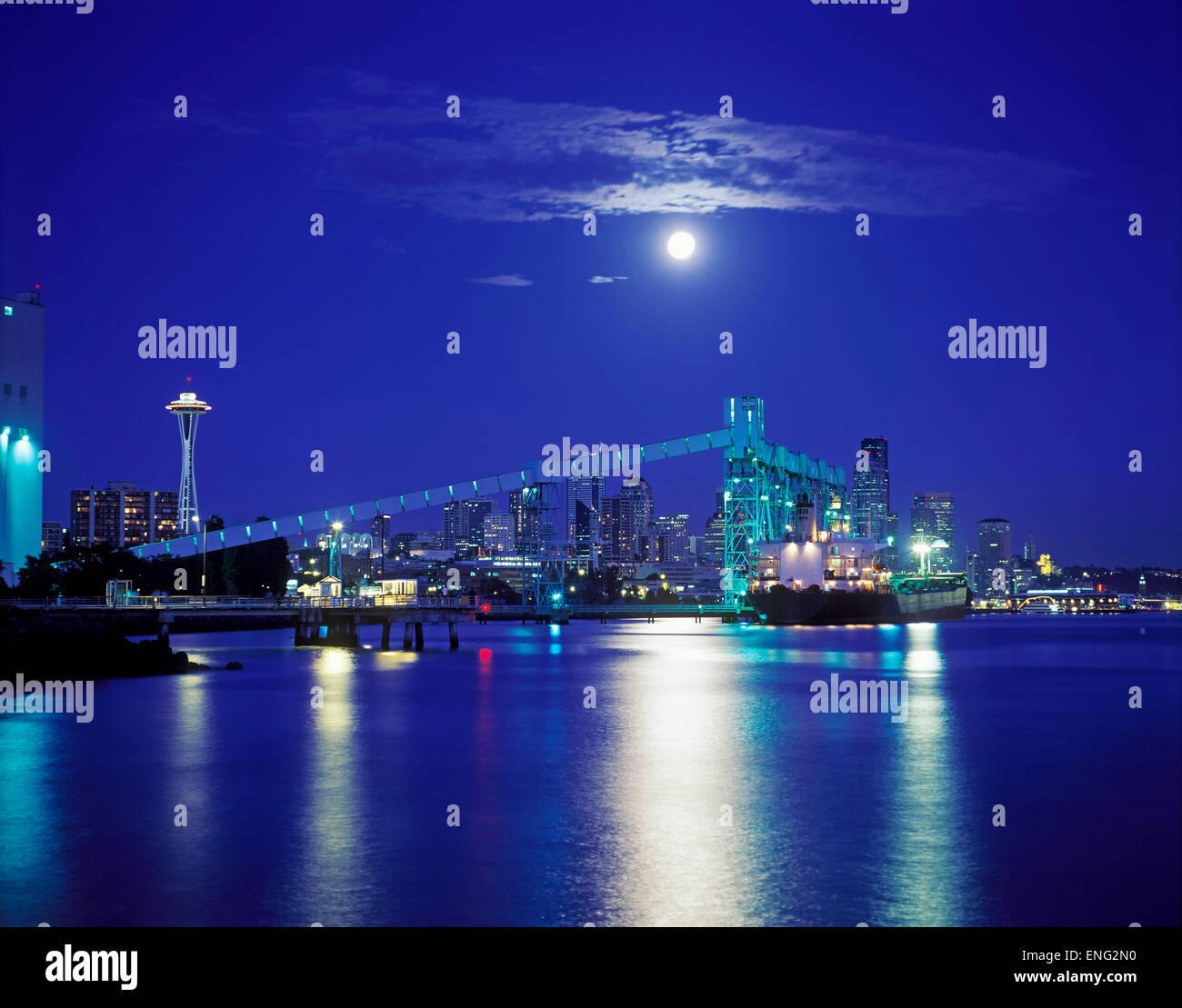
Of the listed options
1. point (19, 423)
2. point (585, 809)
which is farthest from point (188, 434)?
point (585, 809)

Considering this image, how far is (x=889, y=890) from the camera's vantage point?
15883mm

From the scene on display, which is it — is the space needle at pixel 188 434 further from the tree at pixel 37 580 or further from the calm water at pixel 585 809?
the calm water at pixel 585 809

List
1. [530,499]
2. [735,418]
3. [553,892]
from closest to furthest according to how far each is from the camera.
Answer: [553,892] < [735,418] < [530,499]

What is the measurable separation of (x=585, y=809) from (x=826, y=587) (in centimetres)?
10558

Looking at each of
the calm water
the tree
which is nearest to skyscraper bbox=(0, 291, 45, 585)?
the tree

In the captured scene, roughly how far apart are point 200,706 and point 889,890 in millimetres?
28788

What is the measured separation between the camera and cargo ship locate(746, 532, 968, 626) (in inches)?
4717

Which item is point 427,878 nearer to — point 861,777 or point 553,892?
point 553,892

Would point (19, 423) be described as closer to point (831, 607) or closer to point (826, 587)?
point (831, 607)

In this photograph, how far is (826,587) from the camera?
12462cm

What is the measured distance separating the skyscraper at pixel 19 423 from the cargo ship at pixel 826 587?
71.1 m

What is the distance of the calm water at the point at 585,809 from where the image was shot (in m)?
15.3
